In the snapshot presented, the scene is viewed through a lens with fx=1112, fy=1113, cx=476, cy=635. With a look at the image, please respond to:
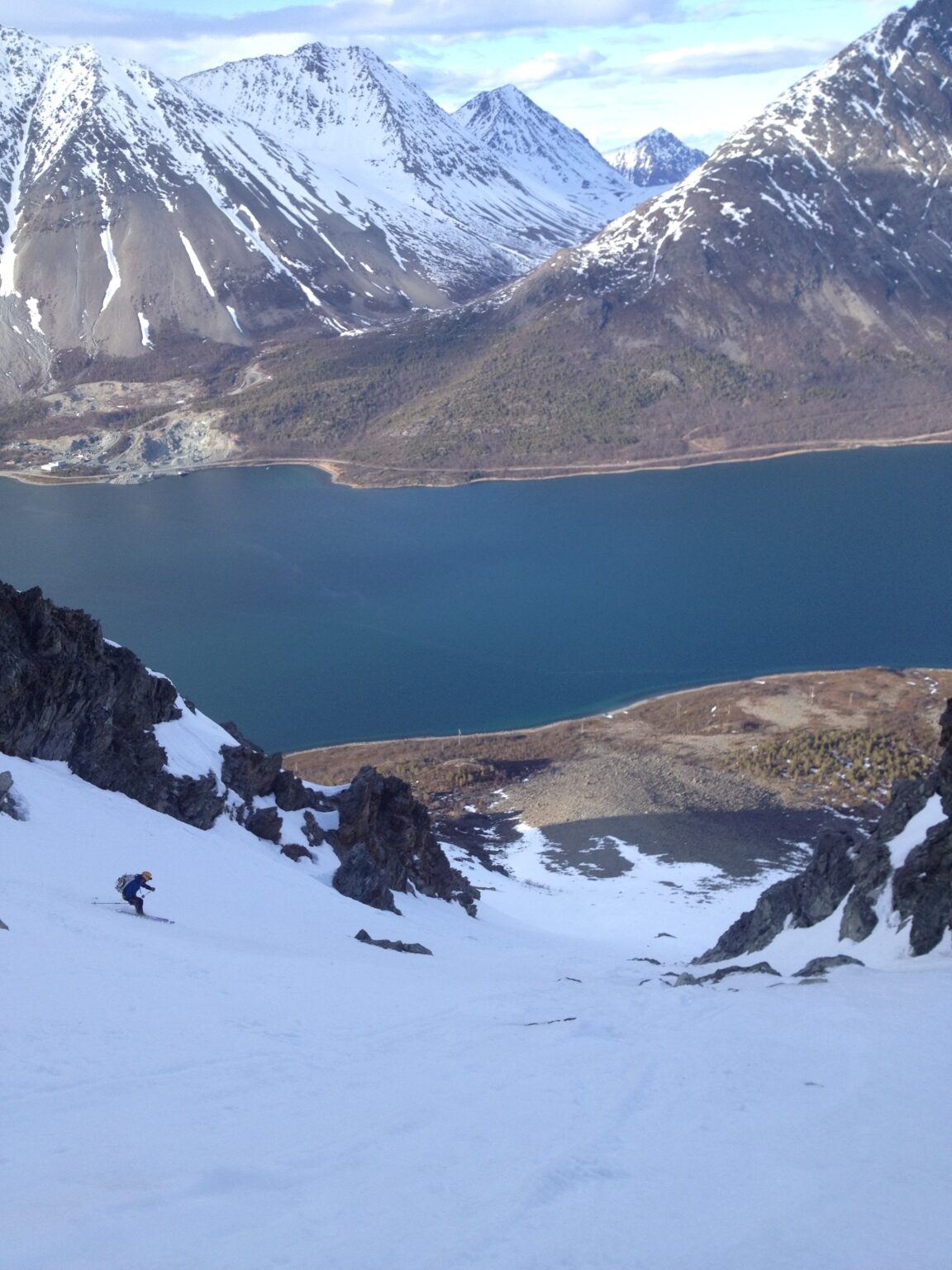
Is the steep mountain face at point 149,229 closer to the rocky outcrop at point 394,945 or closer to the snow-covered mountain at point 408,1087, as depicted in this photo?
the rocky outcrop at point 394,945

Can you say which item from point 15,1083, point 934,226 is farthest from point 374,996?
point 934,226

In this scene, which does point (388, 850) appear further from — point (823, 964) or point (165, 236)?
point (165, 236)

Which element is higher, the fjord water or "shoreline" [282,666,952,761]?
the fjord water

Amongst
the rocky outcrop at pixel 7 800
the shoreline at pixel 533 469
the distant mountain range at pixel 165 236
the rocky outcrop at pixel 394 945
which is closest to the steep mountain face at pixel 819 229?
the shoreline at pixel 533 469

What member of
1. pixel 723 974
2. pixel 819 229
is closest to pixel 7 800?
pixel 723 974

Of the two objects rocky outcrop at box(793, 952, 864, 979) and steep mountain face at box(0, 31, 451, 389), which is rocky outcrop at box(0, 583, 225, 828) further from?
steep mountain face at box(0, 31, 451, 389)

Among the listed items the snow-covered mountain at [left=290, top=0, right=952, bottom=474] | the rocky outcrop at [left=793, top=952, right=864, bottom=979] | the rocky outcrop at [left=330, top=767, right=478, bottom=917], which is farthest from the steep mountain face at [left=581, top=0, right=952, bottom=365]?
the rocky outcrop at [left=793, top=952, right=864, bottom=979]
